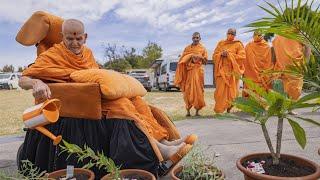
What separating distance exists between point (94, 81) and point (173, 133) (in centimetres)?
99

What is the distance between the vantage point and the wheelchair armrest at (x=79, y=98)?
2865 millimetres

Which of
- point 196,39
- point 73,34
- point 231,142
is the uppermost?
point 196,39

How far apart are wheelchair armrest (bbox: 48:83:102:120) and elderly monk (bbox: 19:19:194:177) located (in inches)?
3.3

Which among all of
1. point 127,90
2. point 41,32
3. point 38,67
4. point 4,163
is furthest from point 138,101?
point 4,163

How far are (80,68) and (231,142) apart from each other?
2.41m

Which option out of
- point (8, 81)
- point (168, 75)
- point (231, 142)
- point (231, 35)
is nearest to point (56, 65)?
point (231, 142)

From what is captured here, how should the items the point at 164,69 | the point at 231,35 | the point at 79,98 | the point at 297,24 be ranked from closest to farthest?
the point at 297,24 → the point at 79,98 → the point at 231,35 → the point at 164,69

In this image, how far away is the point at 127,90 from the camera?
10.1 ft

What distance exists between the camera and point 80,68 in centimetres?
334

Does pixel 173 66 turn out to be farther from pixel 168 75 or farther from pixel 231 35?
pixel 231 35

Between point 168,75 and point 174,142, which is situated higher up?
point 174,142

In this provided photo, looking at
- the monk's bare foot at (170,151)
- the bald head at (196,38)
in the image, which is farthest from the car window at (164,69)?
the monk's bare foot at (170,151)

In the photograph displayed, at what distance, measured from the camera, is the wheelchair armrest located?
9.40 feet

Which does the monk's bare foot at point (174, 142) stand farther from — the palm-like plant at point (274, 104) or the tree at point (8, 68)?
the tree at point (8, 68)
